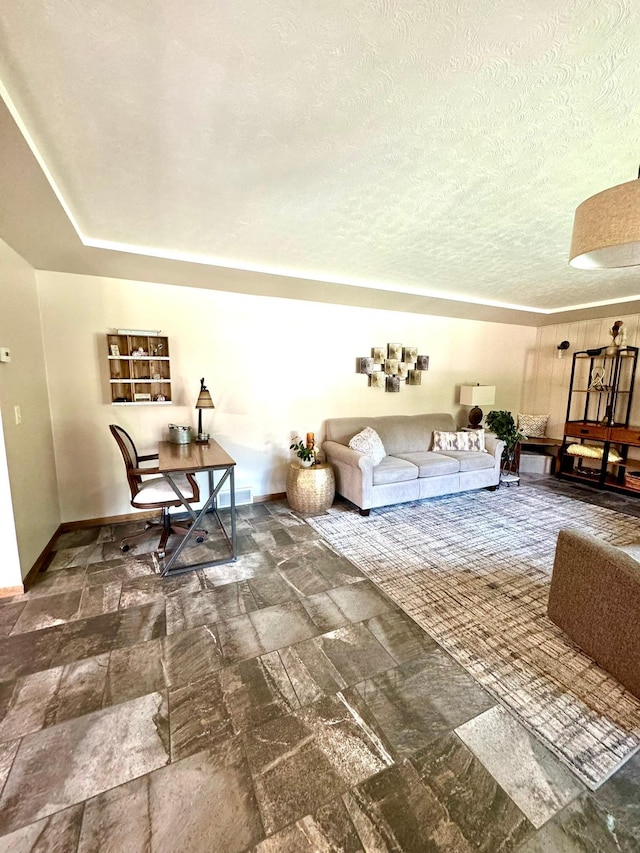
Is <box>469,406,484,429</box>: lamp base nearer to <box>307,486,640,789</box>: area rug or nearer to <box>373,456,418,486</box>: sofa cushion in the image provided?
A: <box>307,486,640,789</box>: area rug

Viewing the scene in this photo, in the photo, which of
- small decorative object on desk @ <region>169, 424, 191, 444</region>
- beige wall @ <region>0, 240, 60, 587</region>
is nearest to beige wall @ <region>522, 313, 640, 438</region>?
small decorative object on desk @ <region>169, 424, 191, 444</region>

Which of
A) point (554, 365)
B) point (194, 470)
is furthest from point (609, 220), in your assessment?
point (554, 365)

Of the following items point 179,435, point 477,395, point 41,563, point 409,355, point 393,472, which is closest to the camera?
point 41,563

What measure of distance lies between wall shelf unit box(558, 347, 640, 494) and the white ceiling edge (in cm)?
75

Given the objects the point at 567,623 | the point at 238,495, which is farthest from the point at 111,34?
the point at 238,495

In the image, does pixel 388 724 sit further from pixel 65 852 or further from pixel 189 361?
pixel 189 361

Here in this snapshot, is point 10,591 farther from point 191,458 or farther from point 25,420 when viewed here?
point 191,458

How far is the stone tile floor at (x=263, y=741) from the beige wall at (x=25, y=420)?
53 centimetres

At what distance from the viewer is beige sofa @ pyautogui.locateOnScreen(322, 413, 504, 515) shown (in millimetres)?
3748

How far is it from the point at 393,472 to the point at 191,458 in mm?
2166

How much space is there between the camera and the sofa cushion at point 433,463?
13.3 ft

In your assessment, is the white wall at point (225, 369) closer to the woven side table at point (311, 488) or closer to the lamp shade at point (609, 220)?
the woven side table at point (311, 488)

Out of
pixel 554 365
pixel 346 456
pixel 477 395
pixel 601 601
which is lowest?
pixel 601 601

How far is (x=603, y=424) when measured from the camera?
16.4 feet
